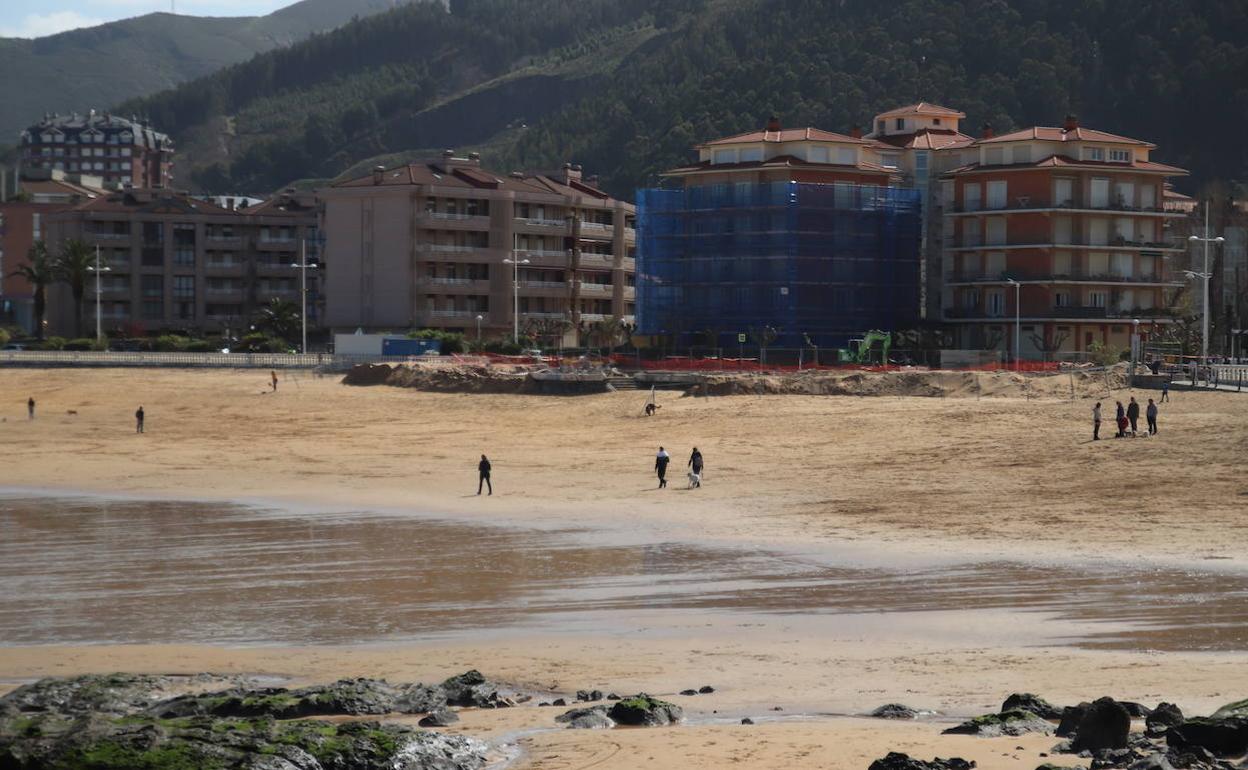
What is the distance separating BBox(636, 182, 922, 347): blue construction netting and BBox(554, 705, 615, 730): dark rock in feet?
212

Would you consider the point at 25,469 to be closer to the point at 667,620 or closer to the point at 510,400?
the point at 510,400

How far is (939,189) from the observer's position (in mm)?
93062

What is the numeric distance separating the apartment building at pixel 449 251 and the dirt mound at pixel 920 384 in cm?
4401

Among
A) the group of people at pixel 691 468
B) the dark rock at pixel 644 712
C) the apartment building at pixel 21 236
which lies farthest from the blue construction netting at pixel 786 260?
the apartment building at pixel 21 236

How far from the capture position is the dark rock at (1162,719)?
1692cm

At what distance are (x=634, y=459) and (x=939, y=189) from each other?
157ft

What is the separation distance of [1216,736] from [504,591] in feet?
50.0

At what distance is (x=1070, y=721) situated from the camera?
17.2 m

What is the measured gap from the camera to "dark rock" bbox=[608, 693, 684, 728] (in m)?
18.7

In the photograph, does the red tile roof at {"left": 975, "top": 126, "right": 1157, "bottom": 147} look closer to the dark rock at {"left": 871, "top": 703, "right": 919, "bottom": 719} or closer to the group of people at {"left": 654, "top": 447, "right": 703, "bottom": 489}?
the group of people at {"left": 654, "top": 447, "right": 703, "bottom": 489}

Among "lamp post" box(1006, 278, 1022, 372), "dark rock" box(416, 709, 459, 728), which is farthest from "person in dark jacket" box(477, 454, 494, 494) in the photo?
"lamp post" box(1006, 278, 1022, 372)

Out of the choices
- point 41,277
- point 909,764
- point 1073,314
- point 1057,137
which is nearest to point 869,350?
point 1073,314

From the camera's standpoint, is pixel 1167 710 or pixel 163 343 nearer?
pixel 1167 710

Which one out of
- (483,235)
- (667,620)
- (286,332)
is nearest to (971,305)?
(483,235)
